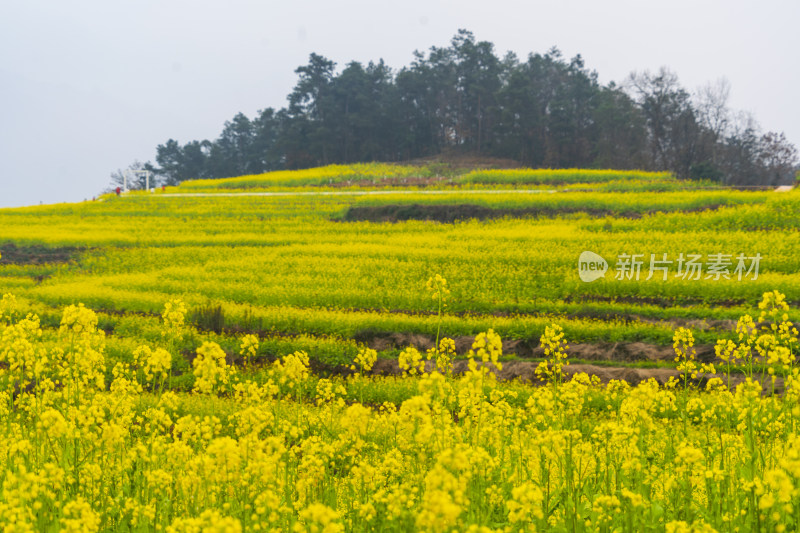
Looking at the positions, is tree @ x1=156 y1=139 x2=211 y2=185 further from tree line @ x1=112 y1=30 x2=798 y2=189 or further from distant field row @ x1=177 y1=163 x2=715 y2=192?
distant field row @ x1=177 y1=163 x2=715 y2=192

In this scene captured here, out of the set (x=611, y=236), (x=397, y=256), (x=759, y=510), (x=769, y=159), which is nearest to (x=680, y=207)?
(x=611, y=236)

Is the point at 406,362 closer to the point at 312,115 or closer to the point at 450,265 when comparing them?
the point at 450,265

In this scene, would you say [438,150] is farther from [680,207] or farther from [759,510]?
[759,510]

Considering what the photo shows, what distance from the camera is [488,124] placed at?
77.8m

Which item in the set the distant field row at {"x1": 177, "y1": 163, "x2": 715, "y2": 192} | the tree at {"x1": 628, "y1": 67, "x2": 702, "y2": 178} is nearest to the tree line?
the tree at {"x1": 628, "y1": 67, "x2": 702, "y2": 178}

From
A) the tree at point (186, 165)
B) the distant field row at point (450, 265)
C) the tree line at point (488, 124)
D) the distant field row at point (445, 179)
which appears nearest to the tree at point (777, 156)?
the tree line at point (488, 124)

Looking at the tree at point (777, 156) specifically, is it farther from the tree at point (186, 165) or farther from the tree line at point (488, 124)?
the tree at point (186, 165)

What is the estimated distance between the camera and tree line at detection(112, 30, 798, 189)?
219 ft

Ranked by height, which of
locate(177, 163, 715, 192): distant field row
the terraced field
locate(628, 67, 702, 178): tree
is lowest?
the terraced field

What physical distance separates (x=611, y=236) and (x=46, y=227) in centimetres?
2988

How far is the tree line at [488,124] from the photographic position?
2630 inches

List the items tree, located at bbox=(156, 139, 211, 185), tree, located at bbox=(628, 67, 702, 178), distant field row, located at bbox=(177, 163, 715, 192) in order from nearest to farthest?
1. distant field row, located at bbox=(177, 163, 715, 192)
2. tree, located at bbox=(628, 67, 702, 178)
3. tree, located at bbox=(156, 139, 211, 185)

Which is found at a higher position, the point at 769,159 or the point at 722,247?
the point at 769,159

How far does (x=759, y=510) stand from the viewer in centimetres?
437
